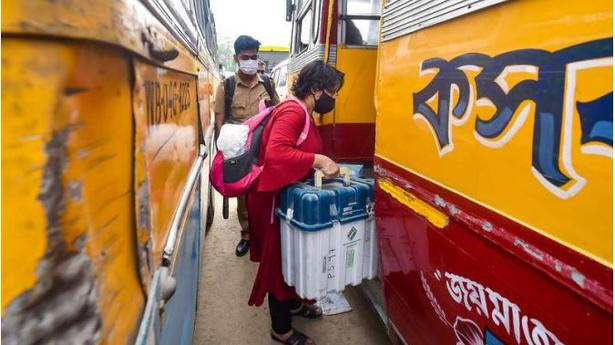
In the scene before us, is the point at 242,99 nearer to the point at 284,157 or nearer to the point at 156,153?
the point at 284,157

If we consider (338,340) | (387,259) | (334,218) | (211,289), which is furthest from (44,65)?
(211,289)

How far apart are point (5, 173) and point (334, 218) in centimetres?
153

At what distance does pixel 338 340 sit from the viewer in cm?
254

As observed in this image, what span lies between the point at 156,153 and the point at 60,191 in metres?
0.54

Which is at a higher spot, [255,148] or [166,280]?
[255,148]

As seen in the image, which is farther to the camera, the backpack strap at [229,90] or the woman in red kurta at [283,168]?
the backpack strap at [229,90]

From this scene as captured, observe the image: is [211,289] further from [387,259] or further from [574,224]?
[574,224]

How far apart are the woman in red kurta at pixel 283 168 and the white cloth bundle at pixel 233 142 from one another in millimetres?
106

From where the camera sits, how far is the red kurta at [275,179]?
1915 mm

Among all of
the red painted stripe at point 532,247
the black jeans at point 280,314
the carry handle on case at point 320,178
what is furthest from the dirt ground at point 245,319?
the red painted stripe at point 532,247

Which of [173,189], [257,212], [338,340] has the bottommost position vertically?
[338,340]

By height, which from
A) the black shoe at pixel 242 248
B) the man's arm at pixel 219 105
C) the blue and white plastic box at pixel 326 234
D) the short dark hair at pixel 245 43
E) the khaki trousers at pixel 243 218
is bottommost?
the black shoe at pixel 242 248

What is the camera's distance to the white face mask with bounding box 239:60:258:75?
3.45 m

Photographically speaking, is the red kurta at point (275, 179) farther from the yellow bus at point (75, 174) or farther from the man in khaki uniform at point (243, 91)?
the man in khaki uniform at point (243, 91)
